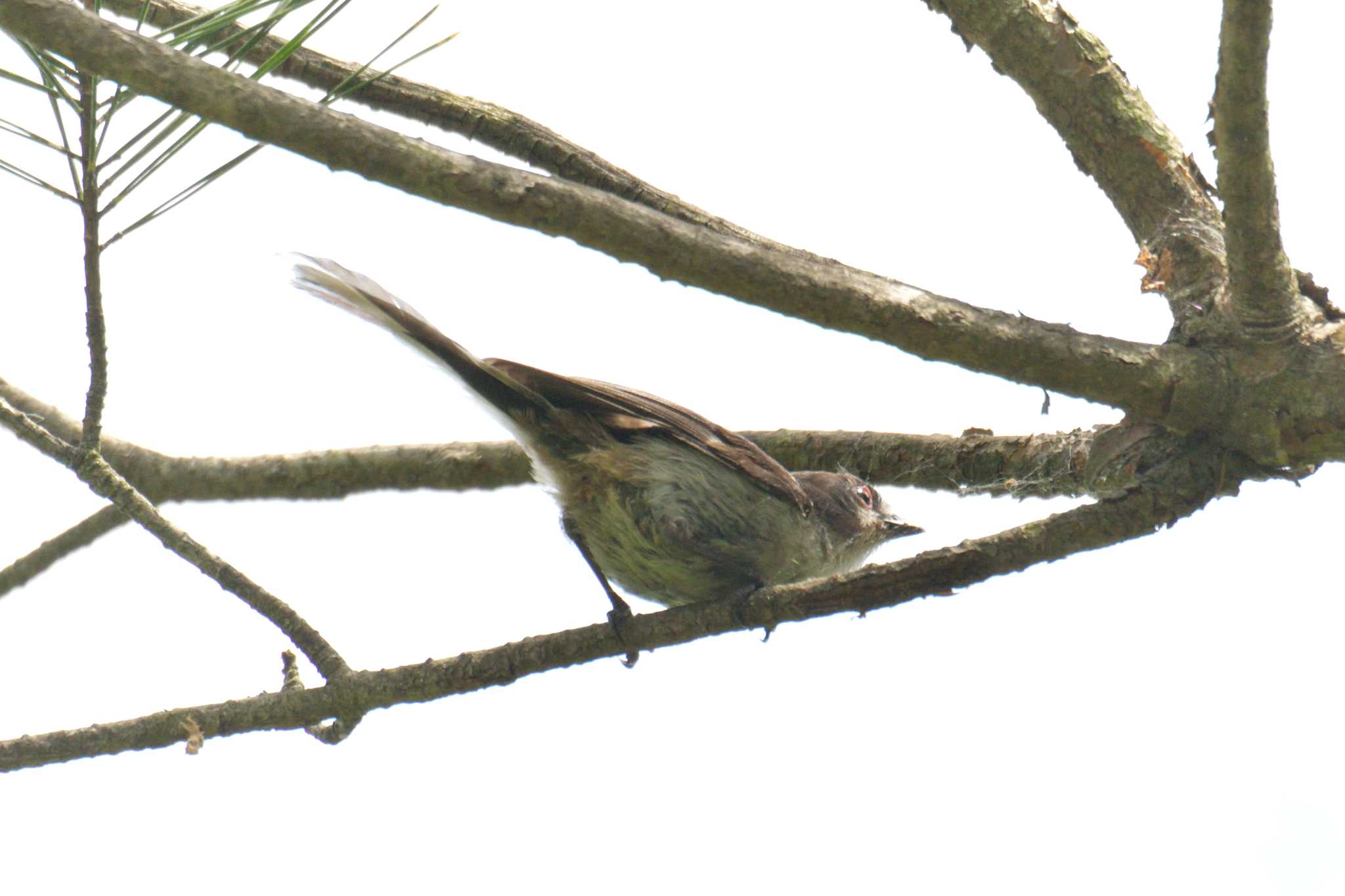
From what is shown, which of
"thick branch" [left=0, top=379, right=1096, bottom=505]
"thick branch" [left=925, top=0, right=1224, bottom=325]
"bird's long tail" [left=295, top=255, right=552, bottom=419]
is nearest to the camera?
"bird's long tail" [left=295, top=255, right=552, bottom=419]

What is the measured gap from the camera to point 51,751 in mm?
2824

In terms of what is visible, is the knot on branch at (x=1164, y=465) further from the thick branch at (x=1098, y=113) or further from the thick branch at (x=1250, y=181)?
the thick branch at (x=1098, y=113)

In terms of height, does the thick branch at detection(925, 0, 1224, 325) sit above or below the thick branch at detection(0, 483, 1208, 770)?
above

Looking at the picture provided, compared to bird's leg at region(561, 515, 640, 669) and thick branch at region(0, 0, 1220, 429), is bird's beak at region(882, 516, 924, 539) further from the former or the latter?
thick branch at region(0, 0, 1220, 429)

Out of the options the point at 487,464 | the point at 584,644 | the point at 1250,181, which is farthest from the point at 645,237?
the point at 487,464

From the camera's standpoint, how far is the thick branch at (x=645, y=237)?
2059mm

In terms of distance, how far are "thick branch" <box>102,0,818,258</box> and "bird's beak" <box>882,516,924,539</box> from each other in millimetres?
1703

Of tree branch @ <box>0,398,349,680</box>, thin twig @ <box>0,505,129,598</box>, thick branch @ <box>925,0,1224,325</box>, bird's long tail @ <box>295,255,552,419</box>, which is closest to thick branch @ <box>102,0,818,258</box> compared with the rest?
bird's long tail @ <box>295,255,552,419</box>

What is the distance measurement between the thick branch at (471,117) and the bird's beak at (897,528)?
1.70m

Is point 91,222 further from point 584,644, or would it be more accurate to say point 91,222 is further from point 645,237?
point 584,644

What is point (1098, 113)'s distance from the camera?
3.61 m

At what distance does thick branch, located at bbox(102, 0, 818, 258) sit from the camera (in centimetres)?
336

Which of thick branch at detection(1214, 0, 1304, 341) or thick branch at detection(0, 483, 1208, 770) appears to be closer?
thick branch at detection(1214, 0, 1304, 341)

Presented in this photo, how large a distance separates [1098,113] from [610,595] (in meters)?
2.07
